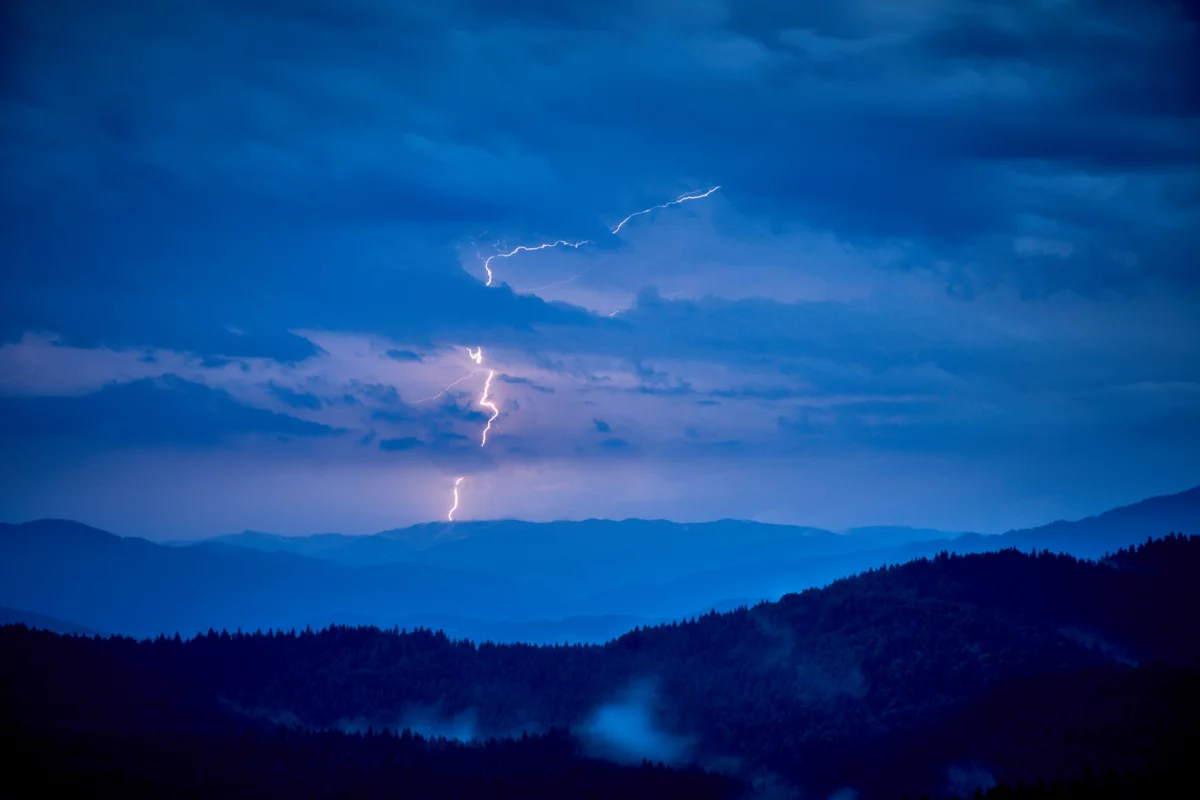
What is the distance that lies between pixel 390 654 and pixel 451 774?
4835 centimetres

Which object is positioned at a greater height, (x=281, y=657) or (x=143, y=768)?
(x=281, y=657)

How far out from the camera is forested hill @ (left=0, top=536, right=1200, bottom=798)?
111 m

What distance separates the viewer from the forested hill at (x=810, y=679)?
365 feet

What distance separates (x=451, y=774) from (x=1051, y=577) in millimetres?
91345

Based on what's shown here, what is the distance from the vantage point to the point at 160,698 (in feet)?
428

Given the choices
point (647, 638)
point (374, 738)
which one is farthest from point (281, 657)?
point (647, 638)

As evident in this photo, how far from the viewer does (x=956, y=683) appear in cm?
13025

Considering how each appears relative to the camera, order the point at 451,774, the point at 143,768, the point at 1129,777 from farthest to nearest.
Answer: the point at 451,774
the point at 143,768
the point at 1129,777

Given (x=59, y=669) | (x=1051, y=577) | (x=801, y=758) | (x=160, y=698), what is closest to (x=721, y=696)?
(x=801, y=758)

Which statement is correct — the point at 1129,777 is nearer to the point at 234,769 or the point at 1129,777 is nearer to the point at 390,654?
the point at 234,769

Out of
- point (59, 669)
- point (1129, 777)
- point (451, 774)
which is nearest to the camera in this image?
point (1129, 777)

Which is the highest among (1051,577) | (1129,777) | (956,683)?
(1051,577)

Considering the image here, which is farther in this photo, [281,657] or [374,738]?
[281,657]

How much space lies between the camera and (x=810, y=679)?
5507 inches
